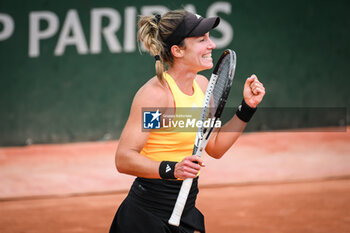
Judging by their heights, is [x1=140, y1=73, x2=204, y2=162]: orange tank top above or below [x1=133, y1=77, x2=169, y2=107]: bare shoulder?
below

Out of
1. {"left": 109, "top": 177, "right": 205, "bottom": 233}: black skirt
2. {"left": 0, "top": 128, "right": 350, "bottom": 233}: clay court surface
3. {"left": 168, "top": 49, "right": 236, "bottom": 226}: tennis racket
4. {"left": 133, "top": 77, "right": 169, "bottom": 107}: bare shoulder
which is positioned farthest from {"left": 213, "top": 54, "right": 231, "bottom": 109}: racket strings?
{"left": 0, "top": 128, "right": 350, "bottom": 233}: clay court surface

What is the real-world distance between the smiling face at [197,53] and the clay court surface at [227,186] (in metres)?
2.31

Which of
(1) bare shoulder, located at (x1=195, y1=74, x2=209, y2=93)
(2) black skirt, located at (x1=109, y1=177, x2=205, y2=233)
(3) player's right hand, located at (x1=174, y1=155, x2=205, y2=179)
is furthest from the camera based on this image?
(1) bare shoulder, located at (x1=195, y1=74, x2=209, y2=93)

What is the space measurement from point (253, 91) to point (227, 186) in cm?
346

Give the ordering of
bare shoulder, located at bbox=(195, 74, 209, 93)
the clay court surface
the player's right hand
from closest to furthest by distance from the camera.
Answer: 1. the player's right hand
2. bare shoulder, located at bbox=(195, 74, 209, 93)
3. the clay court surface

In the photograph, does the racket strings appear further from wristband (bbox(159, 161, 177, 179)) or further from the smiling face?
wristband (bbox(159, 161, 177, 179))

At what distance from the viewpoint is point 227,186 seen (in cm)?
664

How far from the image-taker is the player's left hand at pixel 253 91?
128 inches

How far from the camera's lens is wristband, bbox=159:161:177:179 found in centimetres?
301

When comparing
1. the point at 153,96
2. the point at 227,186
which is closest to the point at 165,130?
the point at 153,96

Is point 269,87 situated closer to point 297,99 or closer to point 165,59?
point 297,99

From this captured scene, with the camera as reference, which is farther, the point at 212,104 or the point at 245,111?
the point at 212,104

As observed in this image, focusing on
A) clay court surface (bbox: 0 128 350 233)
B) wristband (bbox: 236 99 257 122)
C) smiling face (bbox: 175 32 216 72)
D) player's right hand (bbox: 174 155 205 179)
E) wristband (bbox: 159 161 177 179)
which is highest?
smiling face (bbox: 175 32 216 72)

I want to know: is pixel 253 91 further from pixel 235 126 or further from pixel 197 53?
pixel 197 53
